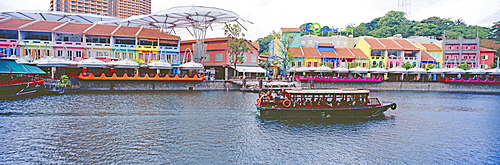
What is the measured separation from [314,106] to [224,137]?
8301mm

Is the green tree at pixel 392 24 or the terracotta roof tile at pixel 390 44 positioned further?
the green tree at pixel 392 24

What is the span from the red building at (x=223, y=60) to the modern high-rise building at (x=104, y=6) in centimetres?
5842

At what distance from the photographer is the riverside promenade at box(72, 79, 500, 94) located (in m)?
41.4

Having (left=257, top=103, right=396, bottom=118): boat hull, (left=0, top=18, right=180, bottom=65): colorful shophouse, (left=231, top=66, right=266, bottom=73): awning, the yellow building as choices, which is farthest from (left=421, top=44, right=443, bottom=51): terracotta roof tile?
(left=257, top=103, right=396, bottom=118): boat hull

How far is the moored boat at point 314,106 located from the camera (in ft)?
75.5

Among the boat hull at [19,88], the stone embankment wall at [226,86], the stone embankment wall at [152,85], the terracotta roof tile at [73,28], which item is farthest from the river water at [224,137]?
the terracotta roof tile at [73,28]

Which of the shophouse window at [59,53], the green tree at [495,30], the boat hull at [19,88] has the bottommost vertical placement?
the boat hull at [19,88]

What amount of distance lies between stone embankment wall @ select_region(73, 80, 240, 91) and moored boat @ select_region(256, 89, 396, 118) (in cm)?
2285

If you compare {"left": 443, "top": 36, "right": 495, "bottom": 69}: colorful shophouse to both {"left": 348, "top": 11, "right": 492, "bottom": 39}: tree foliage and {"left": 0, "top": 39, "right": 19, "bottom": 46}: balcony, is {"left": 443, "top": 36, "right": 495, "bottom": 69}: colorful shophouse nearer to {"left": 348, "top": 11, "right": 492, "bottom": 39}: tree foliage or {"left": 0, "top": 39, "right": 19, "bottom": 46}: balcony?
{"left": 348, "top": 11, "right": 492, "bottom": 39}: tree foliage

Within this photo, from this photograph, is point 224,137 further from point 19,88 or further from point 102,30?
point 102,30

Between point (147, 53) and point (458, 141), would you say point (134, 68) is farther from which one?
point (458, 141)

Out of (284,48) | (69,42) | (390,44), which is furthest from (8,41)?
(390,44)

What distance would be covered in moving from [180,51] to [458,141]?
49400 millimetres

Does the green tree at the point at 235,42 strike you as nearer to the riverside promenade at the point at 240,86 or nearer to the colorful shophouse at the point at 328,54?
the riverside promenade at the point at 240,86
